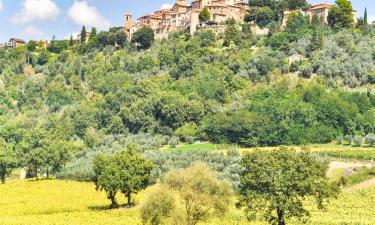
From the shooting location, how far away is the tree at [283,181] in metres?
48.1

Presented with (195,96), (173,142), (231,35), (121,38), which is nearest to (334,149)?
(173,142)

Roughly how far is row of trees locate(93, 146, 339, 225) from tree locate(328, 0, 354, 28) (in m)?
113

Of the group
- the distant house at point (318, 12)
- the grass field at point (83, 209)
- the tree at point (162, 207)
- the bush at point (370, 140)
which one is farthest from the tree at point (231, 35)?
the tree at point (162, 207)

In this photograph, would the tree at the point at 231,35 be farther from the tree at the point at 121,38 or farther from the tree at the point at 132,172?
the tree at the point at 132,172

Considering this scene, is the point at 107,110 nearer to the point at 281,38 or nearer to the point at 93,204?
the point at 281,38

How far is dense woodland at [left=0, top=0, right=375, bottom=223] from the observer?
11644 centimetres

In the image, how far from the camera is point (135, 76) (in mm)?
160125

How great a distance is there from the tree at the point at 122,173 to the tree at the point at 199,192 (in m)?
19.7

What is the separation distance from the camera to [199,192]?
5172 cm

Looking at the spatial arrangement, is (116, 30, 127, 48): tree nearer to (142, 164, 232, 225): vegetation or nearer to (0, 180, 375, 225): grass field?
(0, 180, 375, 225): grass field

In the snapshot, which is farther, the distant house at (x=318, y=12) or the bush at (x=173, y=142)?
the distant house at (x=318, y=12)

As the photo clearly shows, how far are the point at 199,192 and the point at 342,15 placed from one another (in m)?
117

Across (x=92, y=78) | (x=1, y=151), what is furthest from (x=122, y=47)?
(x=1, y=151)

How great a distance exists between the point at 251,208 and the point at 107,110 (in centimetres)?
9483
